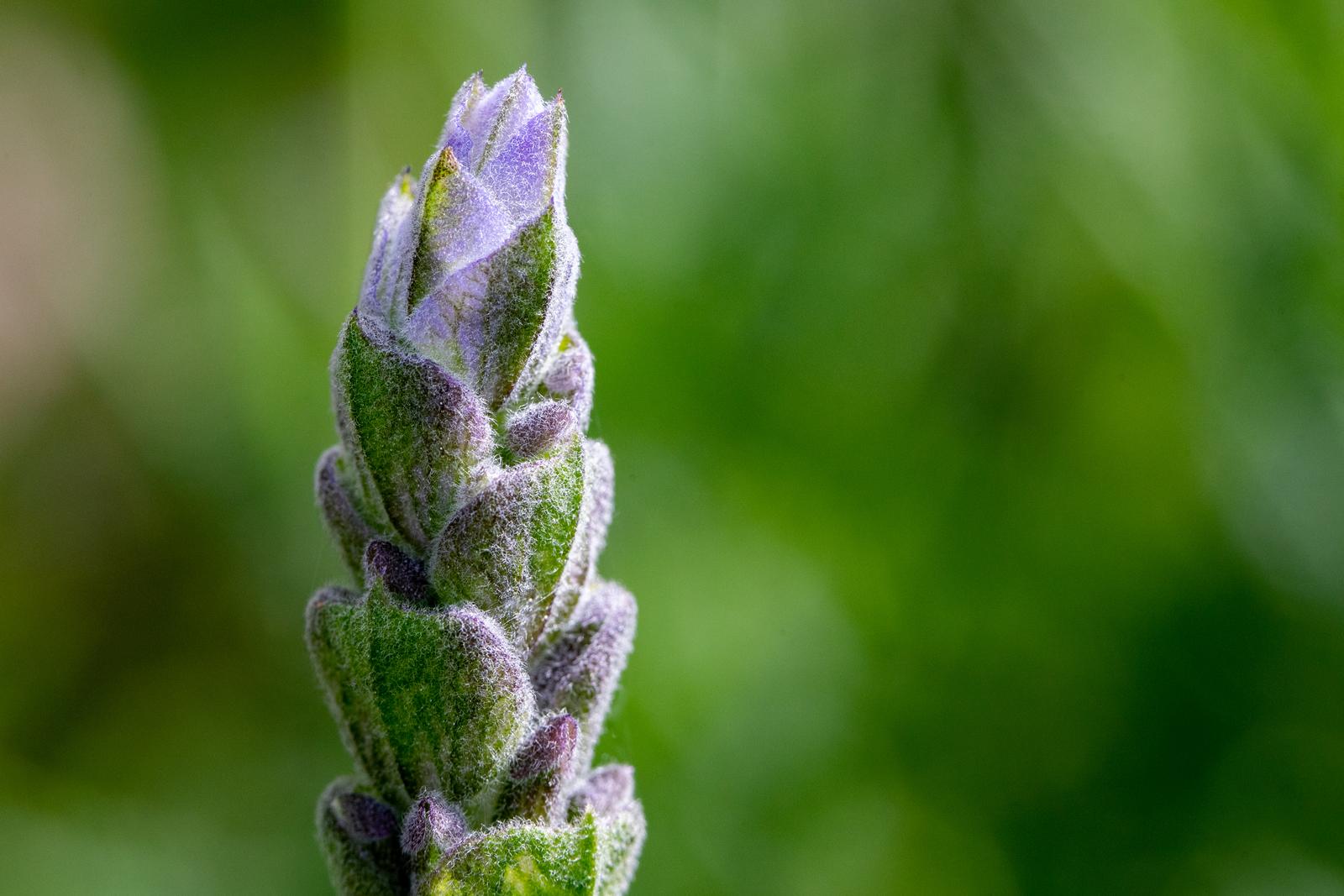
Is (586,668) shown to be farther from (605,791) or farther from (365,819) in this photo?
(365,819)

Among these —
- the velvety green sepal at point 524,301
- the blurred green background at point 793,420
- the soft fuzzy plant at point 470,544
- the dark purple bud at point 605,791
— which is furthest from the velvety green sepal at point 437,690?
the blurred green background at point 793,420

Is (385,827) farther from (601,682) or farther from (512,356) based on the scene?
(512,356)

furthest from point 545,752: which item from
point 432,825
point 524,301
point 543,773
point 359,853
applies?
point 524,301

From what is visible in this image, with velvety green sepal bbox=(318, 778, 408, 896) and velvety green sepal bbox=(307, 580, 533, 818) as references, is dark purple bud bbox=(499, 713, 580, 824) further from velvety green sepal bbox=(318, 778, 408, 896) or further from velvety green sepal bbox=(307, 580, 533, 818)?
velvety green sepal bbox=(318, 778, 408, 896)

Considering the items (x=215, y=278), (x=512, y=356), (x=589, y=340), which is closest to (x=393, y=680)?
(x=512, y=356)

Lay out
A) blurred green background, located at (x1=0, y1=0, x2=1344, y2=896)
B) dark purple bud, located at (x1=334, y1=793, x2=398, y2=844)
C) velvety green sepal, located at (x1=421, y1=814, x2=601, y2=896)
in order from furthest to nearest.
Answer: blurred green background, located at (x1=0, y1=0, x2=1344, y2=896), dark purple bud, located at (x1=334, y1=793, x2=398, y2=844), velvety green sepal, located at (x1=421, y1=814, x2=601, y2=896)

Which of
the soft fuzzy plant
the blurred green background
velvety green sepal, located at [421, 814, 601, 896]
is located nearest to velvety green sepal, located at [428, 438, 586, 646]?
the soft fuzzy plant

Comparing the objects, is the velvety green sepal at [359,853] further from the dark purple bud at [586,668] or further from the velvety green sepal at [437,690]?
the dark purple bud at [586,668]

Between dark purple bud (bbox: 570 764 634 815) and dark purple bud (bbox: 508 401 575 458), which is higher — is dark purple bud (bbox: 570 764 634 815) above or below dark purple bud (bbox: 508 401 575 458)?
below
